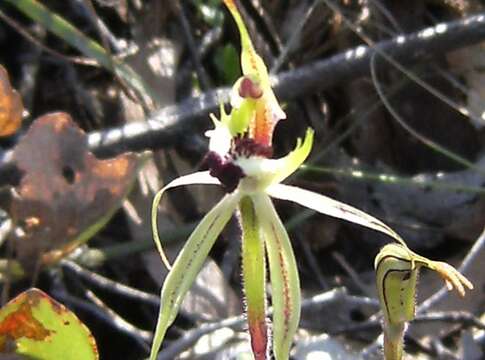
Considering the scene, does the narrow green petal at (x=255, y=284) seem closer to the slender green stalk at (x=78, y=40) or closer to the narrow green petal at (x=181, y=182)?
the narrow green petal at (x=181, y=182)

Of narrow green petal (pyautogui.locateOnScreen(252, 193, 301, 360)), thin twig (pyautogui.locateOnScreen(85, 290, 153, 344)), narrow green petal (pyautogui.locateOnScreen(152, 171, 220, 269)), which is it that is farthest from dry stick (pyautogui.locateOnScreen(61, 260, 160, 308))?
narrow green petal (pyautogui.locateOnScreen(252, 193, 301, 360))

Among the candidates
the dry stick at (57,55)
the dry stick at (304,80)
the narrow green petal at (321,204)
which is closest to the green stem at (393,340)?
the narrow green petal at (321,204)

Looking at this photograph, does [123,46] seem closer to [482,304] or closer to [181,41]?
[181,41]

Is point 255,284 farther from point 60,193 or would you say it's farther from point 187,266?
point 60,193

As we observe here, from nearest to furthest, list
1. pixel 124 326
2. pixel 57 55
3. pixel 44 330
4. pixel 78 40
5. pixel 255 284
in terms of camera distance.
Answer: pixel 255 284 < pixel 44 330 < pixel 124 326 < pixel 78 40 < pixel 57 55

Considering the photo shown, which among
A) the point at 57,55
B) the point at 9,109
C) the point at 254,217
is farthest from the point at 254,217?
the point at 57,55

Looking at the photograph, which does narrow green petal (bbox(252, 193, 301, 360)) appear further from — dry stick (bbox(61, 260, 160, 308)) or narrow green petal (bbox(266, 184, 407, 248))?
dry stick (bbox(61, 260, 160, 308))
